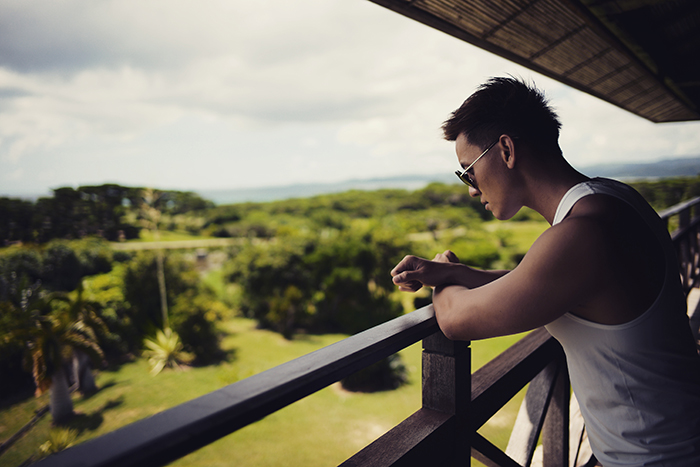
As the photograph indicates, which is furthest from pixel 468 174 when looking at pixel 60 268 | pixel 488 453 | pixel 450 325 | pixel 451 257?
pixel 60 268

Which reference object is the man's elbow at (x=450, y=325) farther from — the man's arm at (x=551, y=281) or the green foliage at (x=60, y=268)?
the green foliage at (x=60, y=268)

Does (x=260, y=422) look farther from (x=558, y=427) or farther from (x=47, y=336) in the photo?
(x=558, y=427)

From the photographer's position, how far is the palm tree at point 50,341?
45.3ft

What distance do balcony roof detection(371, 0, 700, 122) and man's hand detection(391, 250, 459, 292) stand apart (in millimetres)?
891

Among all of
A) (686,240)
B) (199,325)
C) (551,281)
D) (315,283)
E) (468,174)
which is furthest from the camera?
(315,283)

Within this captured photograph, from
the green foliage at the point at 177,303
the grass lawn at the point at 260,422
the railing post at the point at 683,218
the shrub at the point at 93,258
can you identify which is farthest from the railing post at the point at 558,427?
the shrub at the point at 93,258

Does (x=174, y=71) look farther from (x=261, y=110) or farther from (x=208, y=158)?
(x=208, y=158)

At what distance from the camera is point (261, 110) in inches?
3880

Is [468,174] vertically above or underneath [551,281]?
above

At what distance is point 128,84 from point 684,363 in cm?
9401

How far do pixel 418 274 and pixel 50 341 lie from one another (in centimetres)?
1789

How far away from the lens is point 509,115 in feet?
3.14

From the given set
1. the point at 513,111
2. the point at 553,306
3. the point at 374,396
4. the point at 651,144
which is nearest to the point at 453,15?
the point at 513,111

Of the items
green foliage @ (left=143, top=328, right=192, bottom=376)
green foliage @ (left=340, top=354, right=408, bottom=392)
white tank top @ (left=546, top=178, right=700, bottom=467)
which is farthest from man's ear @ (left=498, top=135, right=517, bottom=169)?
green foliage @ (left=143, top=328, right=192, bottom=376)
